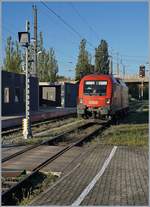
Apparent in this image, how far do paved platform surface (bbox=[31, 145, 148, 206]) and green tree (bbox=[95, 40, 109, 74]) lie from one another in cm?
5812

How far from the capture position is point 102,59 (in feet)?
254

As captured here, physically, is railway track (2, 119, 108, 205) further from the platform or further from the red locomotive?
the platform

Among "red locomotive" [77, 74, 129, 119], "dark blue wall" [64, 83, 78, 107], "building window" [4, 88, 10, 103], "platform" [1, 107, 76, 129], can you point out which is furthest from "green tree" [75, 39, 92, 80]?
"red locomotive" [77, 74, 129, 119]

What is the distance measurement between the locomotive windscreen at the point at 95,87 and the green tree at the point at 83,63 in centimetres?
4344

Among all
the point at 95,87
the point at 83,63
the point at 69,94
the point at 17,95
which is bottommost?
the point at 69,94

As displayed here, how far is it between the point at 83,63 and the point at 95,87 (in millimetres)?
47290

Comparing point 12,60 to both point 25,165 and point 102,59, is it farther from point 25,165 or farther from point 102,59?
point 25,165

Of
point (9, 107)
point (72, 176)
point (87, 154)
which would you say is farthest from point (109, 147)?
point (9, 107)

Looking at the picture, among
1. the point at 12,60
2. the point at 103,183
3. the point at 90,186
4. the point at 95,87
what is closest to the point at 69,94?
the point at 12,60

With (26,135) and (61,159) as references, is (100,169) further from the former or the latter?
(26,135)

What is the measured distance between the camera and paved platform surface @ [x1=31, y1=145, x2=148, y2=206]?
→ 7570mm

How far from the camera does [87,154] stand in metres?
13.9

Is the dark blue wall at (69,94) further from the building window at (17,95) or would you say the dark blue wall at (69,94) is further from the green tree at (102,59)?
the building window at (17,95)

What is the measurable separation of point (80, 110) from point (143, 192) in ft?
62.8
